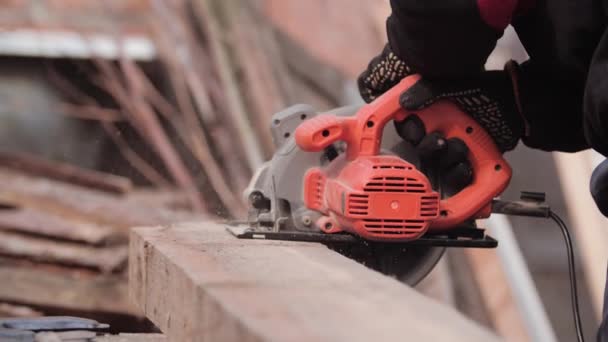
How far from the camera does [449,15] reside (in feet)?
7.14

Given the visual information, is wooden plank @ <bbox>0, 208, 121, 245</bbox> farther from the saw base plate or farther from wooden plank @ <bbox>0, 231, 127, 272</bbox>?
the saw base plate

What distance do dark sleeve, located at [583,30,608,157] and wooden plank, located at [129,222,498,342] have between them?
56 cm

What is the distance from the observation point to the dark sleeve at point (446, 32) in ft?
7.11

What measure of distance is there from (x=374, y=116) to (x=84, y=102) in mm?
3991

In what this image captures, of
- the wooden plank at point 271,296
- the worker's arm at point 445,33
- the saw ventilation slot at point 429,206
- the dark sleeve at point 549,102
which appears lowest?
the wooden plank at point 271,296

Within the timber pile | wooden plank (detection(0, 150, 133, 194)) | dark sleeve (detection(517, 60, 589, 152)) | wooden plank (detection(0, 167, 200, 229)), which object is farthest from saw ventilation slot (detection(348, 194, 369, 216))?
the timber pile

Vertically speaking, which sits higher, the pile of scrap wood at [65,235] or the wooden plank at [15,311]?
the pile of scrap wood at [65,235]

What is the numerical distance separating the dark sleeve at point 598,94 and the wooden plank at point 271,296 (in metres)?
0.56

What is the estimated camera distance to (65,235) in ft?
13.7

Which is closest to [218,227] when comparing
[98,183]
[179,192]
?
[98,183]

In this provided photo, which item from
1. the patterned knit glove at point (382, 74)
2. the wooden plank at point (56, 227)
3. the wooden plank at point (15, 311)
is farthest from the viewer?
the wooden plank at point (56, 227)

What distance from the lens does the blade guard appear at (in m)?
2.42

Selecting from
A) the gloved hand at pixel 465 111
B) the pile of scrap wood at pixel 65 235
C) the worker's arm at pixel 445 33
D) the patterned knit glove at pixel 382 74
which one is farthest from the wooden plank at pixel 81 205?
the worker's arm at pixel 445 33

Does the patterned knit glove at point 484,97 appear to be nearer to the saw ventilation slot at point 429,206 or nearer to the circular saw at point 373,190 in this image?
the circular saw at point 373,190
